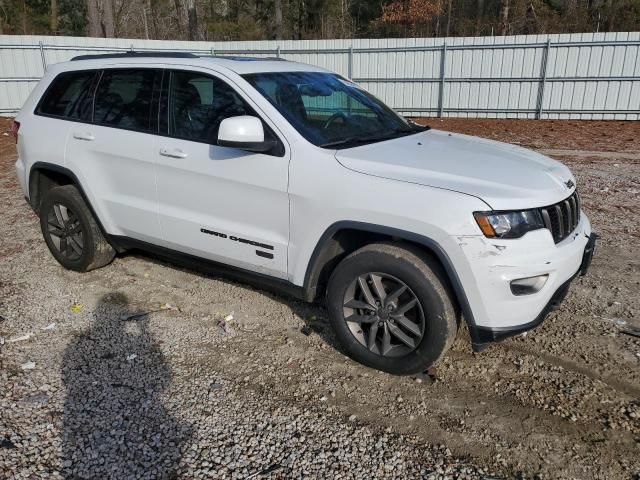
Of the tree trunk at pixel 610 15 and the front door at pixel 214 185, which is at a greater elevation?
the tree trunk at pixel 610 15

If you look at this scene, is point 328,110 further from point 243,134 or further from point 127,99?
point 127,99

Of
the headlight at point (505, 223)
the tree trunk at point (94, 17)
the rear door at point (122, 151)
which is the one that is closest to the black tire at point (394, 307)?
the headlight at point (505, 223)

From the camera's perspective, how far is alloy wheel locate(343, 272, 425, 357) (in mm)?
3105

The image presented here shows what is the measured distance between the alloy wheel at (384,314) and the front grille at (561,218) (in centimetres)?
83

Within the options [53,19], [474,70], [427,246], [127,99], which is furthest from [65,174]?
[53,19]

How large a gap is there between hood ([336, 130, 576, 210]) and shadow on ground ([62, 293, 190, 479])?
5.74 feet

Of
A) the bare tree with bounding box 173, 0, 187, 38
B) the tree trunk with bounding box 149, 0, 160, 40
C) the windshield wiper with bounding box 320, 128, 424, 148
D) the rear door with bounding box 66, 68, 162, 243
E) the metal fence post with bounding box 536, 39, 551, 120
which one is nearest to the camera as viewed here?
the windshield wiper with bounding box 320, 128, 424, 148

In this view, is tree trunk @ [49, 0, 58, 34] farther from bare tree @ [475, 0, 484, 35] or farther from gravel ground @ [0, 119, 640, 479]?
gravel ground @ [0, 119, 640, 479]

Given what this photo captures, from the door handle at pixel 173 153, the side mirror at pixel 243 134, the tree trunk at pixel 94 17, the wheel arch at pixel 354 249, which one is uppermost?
the tree trunk at pixel 94 17

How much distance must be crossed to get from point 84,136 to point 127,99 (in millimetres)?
499

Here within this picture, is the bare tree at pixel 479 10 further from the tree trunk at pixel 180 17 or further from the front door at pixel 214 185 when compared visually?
the front door at pixel 214 185

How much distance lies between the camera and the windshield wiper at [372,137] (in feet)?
11.2

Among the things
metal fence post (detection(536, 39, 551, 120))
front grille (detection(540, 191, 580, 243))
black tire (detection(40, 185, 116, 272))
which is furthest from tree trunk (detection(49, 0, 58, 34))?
front grille (detection(540, 191, 580, 243))

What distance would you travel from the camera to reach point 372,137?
3.71 meters
